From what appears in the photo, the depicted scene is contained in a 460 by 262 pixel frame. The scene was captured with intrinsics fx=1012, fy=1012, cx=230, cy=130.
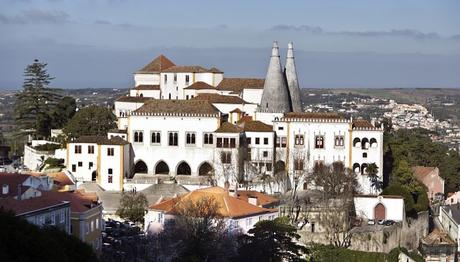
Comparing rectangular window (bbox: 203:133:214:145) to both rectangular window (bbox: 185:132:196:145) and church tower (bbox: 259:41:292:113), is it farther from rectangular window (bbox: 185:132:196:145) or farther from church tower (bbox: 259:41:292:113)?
church tower (bbox: 259:41:292:113)

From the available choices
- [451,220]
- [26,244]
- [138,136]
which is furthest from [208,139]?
[26,244]

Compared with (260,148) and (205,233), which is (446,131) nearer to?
(260,148)

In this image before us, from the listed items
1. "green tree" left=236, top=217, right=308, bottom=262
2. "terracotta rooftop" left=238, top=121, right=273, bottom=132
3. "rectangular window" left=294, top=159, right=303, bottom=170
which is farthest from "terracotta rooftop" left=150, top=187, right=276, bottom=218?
"terracotta rooftop" left=238, top=121, right=273, bottom=132

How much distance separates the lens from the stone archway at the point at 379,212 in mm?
55406

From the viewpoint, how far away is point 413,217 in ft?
190

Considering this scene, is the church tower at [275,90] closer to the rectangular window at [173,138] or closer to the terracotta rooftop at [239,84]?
the terracotta rooftop at [239,84]

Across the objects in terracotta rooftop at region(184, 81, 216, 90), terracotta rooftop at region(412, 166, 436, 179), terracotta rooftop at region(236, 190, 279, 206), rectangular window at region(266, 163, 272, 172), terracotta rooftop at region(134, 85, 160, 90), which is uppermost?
terracotta rooftop at region(184, 81, 216, 90)

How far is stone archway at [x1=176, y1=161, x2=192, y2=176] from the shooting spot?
201 feet

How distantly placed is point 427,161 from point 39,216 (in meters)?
43.8

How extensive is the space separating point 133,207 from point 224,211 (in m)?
8.21

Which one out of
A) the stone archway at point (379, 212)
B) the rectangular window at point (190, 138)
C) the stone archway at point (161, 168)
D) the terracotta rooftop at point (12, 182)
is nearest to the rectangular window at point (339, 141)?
the stone archway at point (379, 212)

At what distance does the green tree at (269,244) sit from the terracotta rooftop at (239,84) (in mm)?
25132

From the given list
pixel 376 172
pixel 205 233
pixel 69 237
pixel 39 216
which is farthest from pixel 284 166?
pixel 69 237

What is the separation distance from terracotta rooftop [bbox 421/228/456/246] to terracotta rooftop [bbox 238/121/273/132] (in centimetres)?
1119
